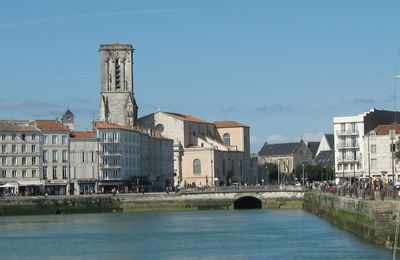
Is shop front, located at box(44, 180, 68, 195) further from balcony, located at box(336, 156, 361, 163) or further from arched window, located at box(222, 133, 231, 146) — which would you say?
arched window, located at box(222, 133, 231, 146)

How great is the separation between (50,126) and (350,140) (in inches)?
1271

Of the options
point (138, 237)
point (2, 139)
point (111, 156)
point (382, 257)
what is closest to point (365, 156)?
point (111, 156)

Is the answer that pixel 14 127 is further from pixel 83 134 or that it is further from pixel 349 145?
pixel 349 145

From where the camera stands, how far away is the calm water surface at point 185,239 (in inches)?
2152

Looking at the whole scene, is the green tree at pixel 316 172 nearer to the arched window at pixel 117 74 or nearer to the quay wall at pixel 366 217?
the arched window at pixel 117 74

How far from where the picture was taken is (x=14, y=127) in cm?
12638

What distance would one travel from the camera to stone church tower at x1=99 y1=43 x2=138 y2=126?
15288 centimetres

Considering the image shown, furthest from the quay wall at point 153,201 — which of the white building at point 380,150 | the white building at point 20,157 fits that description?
the white building at point 20,157

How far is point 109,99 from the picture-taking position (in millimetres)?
153375

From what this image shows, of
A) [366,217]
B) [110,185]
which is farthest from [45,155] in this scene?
[366,217]

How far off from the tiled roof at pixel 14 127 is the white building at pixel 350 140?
32.5 metres

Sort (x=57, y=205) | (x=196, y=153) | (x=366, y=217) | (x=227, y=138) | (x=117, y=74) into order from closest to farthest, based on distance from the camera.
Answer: (x=366, y=217)
(x=57, y=205)
(x=117, y=74)
(x=196, y=153)
(x=227, y=138)

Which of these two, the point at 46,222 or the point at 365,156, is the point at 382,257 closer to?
the point at 46,222

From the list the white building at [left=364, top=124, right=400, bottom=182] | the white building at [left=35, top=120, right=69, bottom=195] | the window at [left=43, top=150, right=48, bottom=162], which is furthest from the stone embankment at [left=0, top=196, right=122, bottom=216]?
the white building at [left=364, top=124, right=400, bottom=182]
